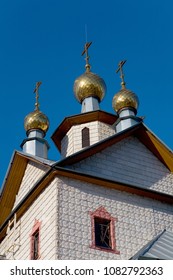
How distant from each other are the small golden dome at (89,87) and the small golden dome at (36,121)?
1435mm

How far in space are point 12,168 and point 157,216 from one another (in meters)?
4.59

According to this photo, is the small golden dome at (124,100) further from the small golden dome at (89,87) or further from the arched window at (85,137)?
the arched window at (85,137)

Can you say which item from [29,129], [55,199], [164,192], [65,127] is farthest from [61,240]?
[29,129]

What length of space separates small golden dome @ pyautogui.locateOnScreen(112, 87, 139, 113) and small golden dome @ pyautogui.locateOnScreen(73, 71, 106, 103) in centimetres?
58

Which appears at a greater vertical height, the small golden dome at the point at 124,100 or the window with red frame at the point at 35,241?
the small golden dome at the point at 124,100

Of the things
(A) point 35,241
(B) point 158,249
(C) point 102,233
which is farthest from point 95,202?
(B) point 158,249

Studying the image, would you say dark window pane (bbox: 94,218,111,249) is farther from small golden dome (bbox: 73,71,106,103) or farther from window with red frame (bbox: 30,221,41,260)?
small golden dome (bbox: 73,71,106,103)

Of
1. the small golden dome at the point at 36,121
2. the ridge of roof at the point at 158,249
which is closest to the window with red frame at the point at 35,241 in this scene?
the ridge of roof at the point at 158,249

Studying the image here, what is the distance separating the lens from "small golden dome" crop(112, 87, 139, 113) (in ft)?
67.8

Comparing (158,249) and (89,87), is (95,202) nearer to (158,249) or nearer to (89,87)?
(158,249)

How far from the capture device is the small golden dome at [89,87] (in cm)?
2133
